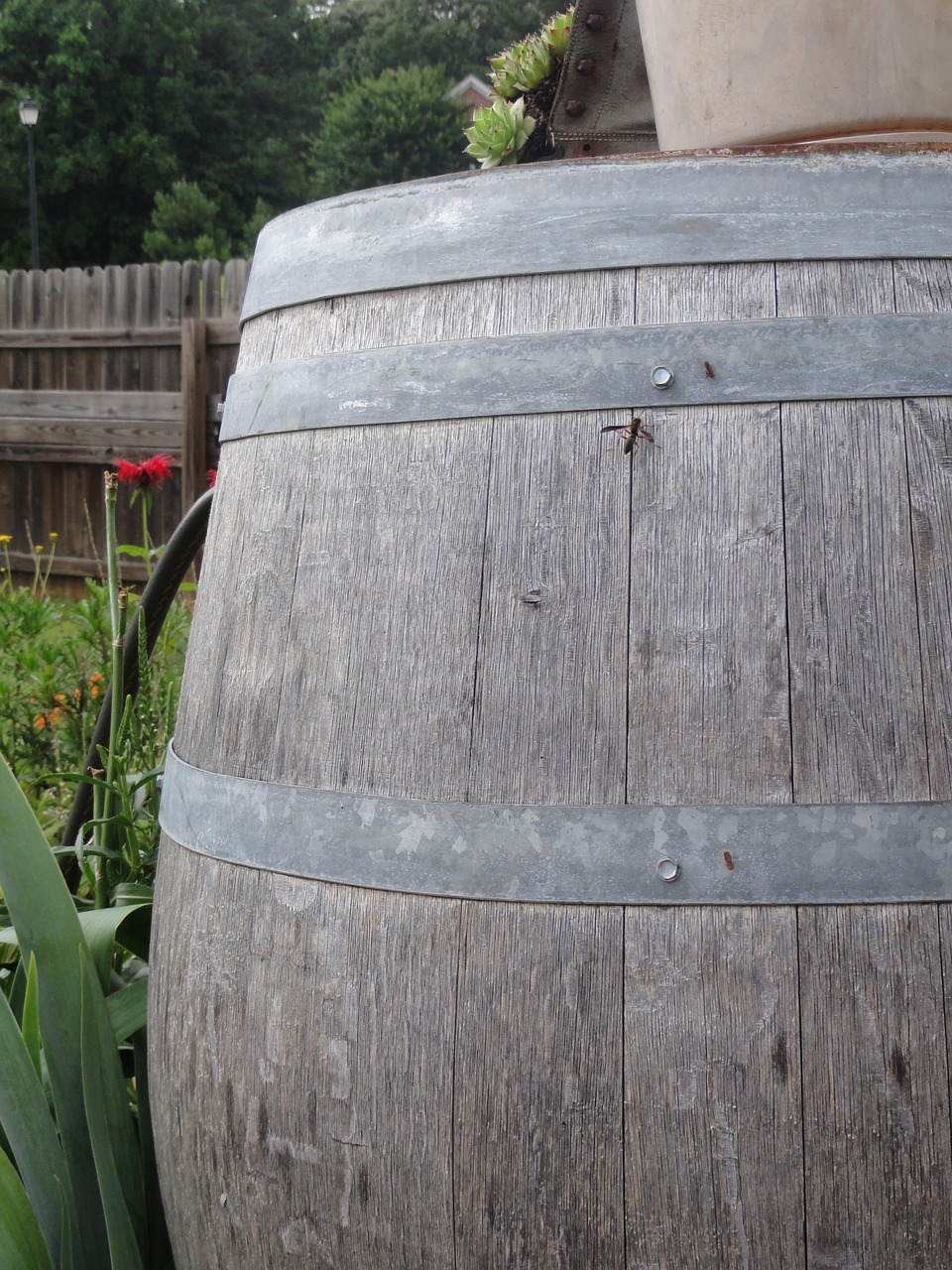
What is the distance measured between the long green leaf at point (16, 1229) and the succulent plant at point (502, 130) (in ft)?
3.94

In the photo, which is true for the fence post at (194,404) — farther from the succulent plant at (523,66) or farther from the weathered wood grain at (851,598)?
the weathered wood grain at (851,598)

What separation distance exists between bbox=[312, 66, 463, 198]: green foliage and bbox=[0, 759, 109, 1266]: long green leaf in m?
21.0

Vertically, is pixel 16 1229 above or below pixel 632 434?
below

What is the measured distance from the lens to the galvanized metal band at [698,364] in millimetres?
864

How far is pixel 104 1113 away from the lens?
→ 1.09 metres

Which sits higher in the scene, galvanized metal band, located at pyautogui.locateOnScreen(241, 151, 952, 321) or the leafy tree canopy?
the leafy tree canopy

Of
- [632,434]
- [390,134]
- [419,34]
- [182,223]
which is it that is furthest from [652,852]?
[419,34]

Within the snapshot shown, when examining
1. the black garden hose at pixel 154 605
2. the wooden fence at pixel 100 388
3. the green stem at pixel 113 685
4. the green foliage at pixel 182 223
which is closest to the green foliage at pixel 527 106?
the black garden hose at pixel 154 605

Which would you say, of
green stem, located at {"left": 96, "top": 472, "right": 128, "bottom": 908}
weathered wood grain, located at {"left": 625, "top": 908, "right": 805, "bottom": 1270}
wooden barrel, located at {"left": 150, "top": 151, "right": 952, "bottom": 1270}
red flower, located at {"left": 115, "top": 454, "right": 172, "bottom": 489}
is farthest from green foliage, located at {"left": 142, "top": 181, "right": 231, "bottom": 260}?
weathered wood grain, located at {"left": 625, "top": 908, "right": 805, "bottom": 1270}

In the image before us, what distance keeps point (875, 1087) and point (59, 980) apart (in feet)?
2.40

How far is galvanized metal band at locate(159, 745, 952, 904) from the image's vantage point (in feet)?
2.68

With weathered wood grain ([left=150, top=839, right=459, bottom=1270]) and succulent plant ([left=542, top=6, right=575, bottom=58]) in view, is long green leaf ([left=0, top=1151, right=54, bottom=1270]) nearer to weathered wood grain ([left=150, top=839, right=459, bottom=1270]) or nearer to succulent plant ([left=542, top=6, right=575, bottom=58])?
weathered wood grain ([left=150, top=839, right=459, bottom=1270])

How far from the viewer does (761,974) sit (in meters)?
0.82

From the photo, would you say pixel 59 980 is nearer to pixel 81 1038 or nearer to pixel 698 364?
pixel 81 1038
